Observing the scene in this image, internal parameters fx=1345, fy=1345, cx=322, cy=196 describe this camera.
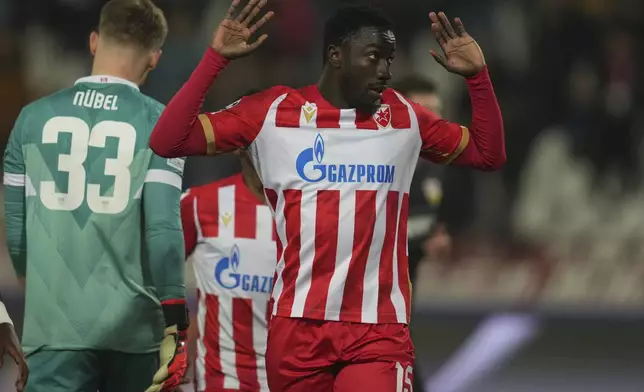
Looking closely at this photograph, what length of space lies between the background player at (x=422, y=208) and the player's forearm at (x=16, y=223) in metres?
2.12

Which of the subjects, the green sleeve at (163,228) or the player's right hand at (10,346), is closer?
the player's right hand at (10,346)

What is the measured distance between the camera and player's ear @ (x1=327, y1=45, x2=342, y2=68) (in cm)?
468

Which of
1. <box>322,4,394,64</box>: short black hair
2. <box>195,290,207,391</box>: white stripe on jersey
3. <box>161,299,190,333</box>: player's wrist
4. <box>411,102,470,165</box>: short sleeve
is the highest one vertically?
<box>322,4,394,64</box>: short black hair

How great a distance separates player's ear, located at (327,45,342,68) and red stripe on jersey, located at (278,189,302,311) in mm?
473

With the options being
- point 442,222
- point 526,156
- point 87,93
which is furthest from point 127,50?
point 526,156

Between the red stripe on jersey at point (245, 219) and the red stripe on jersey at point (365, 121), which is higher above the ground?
the red stripe on jersey at point (365, 121)

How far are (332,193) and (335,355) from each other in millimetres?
547

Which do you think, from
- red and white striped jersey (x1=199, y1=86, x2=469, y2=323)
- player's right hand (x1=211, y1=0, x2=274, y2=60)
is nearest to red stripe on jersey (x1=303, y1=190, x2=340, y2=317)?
red and white striped jersey (x1=199, y1=86, x2=469, y2=323)

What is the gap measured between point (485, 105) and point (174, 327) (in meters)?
1.38

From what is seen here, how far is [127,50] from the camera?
5102 millimetres

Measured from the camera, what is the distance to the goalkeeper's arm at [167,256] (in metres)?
4.85

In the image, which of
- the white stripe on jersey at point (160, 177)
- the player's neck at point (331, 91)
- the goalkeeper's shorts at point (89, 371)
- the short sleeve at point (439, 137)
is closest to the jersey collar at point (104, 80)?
the white stripe on jersey at point (160, 177)

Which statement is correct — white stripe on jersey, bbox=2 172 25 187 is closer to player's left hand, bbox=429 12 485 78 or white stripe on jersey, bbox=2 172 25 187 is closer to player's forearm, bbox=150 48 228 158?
player's forearm, bbox=150 48 228 158

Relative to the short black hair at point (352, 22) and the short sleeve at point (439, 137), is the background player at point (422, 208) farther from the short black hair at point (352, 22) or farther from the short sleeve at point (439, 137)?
the short black hair at point (352, 22)
